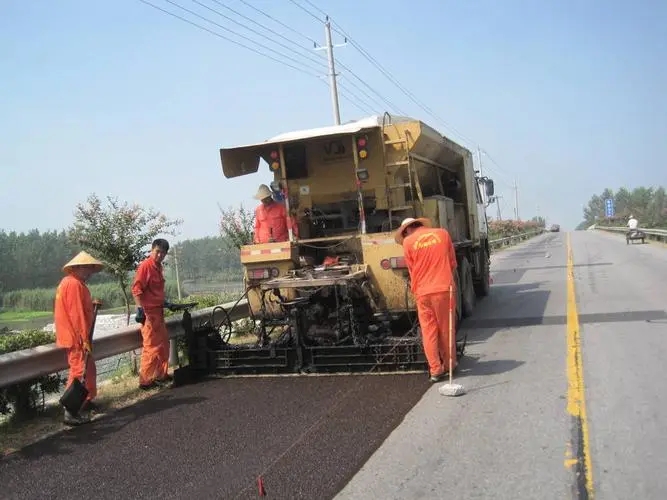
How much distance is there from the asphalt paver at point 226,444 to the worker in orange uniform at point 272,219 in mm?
2772

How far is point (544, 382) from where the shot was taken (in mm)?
6332

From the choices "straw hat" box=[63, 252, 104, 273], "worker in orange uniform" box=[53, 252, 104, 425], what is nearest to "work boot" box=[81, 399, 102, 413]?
"worker in orange uniform" box=[53, 252, 104, 425]

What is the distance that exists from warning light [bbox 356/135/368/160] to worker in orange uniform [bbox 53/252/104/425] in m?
3.88

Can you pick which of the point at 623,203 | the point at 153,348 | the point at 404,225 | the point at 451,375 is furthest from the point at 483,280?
the point at 623,203

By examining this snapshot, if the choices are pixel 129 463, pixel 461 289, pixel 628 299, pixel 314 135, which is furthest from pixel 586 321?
pixel 129 463

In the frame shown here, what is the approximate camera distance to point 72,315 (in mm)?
6355

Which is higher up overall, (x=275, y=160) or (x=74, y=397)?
(x=275, y=160)

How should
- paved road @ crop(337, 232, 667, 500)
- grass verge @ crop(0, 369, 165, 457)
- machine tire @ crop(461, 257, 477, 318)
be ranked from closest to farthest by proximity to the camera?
paved road @ crop(337, 232, 667, 500) < grass verge @ crop(0, 369, 165, 457) < machine tire @ crop(461, 257, 477, 318)

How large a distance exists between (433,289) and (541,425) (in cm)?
224

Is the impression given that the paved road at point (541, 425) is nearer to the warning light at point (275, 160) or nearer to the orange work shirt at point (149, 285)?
the orange work shirt at point (149, 285)

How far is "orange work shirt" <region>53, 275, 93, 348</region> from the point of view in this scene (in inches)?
248

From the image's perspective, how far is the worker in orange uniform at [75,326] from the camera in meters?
6.30

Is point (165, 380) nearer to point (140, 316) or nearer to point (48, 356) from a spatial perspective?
point (140, 316)

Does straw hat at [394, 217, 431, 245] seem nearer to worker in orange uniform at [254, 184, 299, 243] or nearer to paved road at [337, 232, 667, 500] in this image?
paved road at [337, 232, 667, 500]
